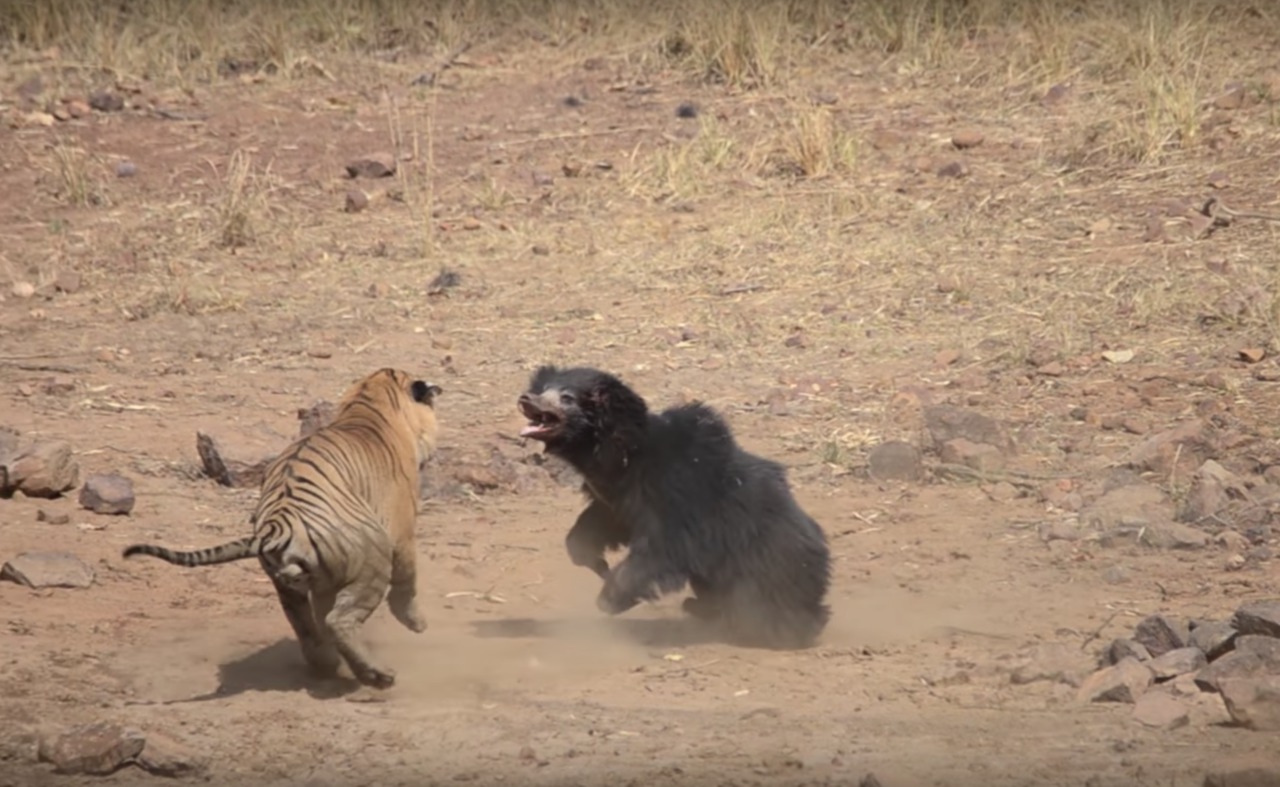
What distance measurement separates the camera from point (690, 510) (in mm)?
6934

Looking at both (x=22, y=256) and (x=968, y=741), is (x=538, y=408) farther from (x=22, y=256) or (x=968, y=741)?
(x=22, y=256)

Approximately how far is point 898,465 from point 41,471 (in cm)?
362

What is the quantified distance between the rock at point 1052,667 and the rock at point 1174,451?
2.23 meters

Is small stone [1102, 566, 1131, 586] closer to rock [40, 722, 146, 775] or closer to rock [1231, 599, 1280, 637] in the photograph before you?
rock [1231, 599, 1280, 637]

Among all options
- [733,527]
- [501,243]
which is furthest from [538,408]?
[501,243]

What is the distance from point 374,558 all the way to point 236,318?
4.97 meters

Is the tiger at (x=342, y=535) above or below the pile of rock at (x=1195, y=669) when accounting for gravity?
above

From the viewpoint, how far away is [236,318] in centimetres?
1076

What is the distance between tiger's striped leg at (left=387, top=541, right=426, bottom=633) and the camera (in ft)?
21.3

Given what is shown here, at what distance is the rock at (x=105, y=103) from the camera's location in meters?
14.1

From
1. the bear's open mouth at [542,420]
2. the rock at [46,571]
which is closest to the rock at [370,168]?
the rock at [46,571]

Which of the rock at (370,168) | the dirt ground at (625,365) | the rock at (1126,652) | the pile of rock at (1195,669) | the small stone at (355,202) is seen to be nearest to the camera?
the pile of rock at (1195,669)

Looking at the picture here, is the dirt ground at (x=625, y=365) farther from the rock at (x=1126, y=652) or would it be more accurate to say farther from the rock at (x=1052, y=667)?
the rock at (x=1126, y=652)

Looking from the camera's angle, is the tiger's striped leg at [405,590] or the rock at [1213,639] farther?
the tiger's striped leg at [405,590]
